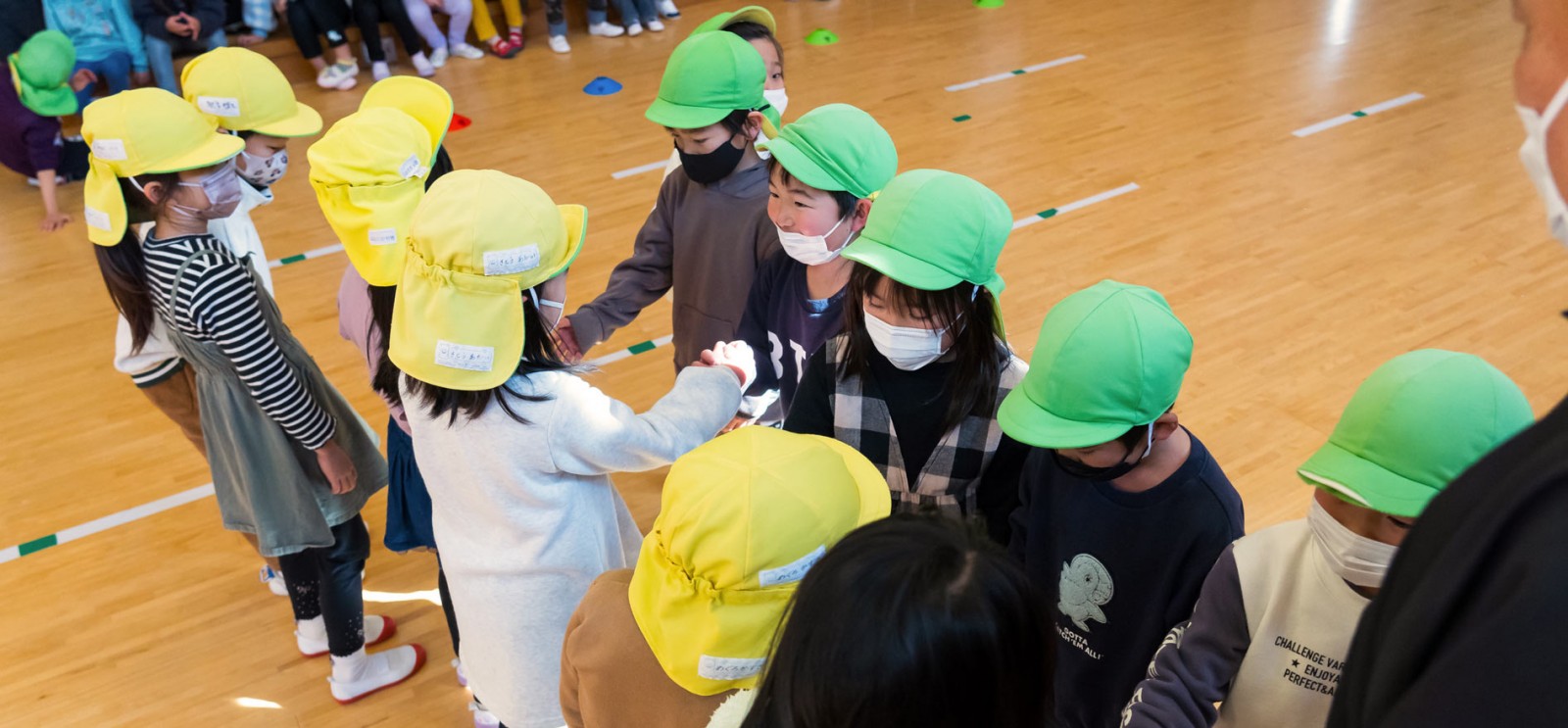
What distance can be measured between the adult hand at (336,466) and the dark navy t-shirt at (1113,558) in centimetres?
Answer: 151

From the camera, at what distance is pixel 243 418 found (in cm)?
228

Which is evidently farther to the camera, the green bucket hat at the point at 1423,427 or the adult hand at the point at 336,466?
the adult hand at the point at 336,466

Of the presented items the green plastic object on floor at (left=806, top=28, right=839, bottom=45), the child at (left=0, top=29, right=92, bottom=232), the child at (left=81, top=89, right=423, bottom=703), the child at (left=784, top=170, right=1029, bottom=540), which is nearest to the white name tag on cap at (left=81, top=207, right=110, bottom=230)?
the child at (left=81, top=89, right=423, bottom=703)

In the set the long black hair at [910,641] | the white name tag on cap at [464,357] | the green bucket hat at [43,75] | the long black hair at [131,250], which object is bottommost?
the green bucket hat at [43,75]

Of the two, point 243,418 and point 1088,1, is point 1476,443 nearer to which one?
point 243,418

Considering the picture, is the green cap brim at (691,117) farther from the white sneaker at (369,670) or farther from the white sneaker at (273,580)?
the white sneaker at (273,580)

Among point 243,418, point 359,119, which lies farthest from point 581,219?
point 243,418

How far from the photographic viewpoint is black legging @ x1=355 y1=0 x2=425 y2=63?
6.89 metres

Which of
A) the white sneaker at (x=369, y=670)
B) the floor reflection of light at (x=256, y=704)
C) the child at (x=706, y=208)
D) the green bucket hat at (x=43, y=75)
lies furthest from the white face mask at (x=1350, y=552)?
the green bucket hat at (x=43, y=75)

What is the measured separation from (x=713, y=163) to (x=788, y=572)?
1.43m

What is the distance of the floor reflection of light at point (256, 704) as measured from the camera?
8.77 feet

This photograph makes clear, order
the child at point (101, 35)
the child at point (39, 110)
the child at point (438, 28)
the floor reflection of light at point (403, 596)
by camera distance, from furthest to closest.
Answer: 1. the child at point (438, 28)
2. the child at point (101, 35)
3. the child at point (39, 110)
4. the floor reflection of light at point (403, 596)

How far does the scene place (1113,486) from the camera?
1.58 m

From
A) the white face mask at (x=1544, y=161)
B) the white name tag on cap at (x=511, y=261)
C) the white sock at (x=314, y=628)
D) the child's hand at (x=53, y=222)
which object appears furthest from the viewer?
the child's hand at (x=53, y=222)
